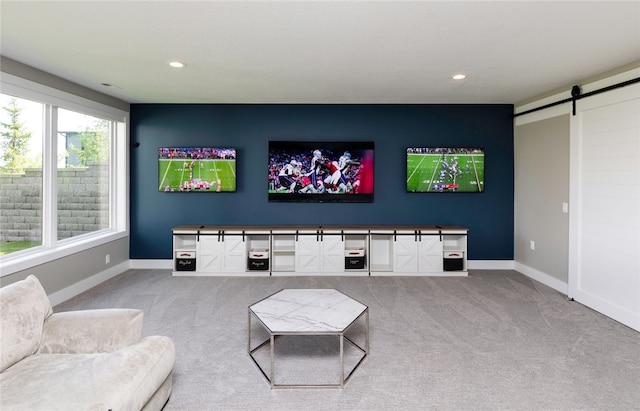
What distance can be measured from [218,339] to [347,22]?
9.02 feet

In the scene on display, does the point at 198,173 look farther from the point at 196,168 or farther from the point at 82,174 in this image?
the point at 82,174

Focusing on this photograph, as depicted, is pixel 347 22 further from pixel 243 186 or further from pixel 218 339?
pixel 243 186

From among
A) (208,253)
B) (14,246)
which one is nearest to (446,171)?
(208,253)

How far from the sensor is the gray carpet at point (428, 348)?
2115 mm

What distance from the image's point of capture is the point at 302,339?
2.89 meters

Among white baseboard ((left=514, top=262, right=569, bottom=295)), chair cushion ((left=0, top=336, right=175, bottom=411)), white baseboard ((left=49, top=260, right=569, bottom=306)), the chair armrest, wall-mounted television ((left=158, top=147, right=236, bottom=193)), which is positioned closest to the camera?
chair cushion ((left=0, top=336, right=175, bottom=411))

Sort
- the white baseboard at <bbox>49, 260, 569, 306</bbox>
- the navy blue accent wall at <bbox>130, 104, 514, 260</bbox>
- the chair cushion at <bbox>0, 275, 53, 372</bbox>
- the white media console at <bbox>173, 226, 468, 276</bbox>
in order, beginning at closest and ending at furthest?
the chair cushion at <bbox>0, 275, 53, 372</bbox>, the white baseboard at <bbox>49, 260, 569, 306</bbox>, the white media console at <bbox>173, 226, 468, 276</bbox>, the navy blue accent wall at <bbox>130, 104, 514, 260</bbox>

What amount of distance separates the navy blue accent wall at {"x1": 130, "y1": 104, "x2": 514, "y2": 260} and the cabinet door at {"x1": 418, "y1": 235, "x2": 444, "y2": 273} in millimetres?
514

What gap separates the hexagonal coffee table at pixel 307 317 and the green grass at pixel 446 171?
2.89 meters

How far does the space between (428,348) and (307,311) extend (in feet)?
3.51

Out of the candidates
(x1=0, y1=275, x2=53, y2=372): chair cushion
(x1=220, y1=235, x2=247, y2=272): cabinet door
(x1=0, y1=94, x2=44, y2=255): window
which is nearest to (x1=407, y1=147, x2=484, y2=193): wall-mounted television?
(x1=220, y1=235, x2=247, y2=272): cabinet door

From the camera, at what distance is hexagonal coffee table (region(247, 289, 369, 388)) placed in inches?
87.2

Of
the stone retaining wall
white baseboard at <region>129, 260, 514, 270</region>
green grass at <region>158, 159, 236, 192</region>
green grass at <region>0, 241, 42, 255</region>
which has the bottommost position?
white baseboard at <region>129, 260, 514, 270</region>

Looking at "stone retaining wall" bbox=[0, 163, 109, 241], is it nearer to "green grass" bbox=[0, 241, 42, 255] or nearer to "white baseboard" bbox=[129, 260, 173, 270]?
"green grass" bbox=[0, 241, 42, 255]
